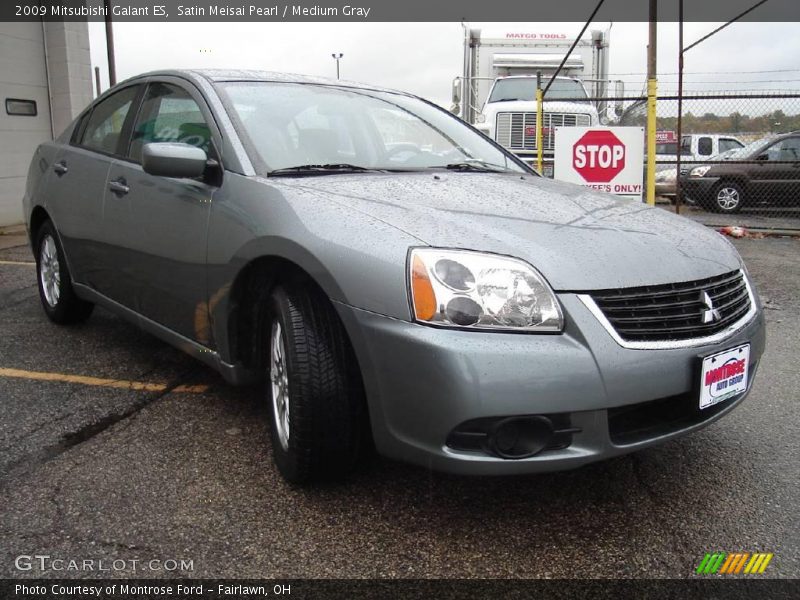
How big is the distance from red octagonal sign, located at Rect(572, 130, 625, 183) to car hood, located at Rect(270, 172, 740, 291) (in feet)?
16.8

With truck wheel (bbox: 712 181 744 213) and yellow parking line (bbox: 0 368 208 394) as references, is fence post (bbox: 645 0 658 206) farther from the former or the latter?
yellow parking line (bbox: 0 368 208 394)

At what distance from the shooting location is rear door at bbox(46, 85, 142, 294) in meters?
3.73

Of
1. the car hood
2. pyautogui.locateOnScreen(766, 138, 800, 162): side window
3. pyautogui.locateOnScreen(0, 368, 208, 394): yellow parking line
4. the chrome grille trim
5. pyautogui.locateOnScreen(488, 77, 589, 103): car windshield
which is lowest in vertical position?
pyautogui.locateOnScreen(0, 368, 208, 394): yellow parking line

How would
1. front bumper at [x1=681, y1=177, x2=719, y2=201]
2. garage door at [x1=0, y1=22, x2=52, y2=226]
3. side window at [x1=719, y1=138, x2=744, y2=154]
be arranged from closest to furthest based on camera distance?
garage door at [x1=0, y1=22, x2=52, y2=226]
front bumper at [x1=681, y1=177, x2=719, y2=201]
side window at [x1=719, y1=138, x2=744, y2=154]

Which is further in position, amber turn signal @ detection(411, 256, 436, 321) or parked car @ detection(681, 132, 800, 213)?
parked car @ detection(681, 132, 800, 213)

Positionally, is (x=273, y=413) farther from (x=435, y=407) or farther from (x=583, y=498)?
(x=583, y=498)

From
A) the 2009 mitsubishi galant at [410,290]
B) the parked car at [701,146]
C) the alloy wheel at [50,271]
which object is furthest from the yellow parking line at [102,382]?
the parked car at [701,146]

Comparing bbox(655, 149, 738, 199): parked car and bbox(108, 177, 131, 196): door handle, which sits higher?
bbox(108, 177, 131, 196): door handle

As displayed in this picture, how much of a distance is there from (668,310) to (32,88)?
10.3 m

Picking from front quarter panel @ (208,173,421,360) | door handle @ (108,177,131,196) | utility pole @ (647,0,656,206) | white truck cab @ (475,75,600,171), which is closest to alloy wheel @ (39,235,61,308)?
door handle @ (108,177,131,196)

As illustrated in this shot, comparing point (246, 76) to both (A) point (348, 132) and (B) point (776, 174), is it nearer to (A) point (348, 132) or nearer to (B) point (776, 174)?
(A) point (348, 132)

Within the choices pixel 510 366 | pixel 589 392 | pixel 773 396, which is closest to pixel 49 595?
pixel 510 366

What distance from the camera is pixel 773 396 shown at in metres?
3.54

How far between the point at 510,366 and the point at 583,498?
30.9 inches
